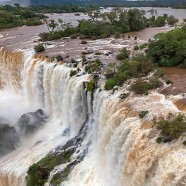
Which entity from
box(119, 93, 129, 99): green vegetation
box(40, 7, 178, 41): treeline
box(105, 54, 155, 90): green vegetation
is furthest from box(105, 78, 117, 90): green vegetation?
box(40, 7, 178, 41): treeline

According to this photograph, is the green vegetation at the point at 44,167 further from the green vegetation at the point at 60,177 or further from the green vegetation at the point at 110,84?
the green vegetation at the point at 110,84

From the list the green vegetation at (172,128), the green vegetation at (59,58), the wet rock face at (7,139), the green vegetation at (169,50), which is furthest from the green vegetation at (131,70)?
the wet rock face at (7,139)

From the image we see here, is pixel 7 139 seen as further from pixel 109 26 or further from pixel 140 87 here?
pixel 109 26

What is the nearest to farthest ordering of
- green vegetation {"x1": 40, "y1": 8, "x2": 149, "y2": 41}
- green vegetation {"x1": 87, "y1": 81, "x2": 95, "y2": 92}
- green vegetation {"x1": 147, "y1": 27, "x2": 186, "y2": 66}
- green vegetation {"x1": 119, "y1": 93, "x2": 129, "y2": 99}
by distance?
green vegetation {"x1": 119, "y1": 93, "x2": 129, "y2": 99}
green vegetation {"x1": 87, "y1": 81, "x2": 95, "y2": 92}
green vegetation {"x1": 147, "y1": 27, "x2": 186, "y2": 66}
green vegetation {"x1": 40, "y1": 8, "x2": 149, "y2": 41}

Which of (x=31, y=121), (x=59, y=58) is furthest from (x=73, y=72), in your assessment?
(x=31, y=121)

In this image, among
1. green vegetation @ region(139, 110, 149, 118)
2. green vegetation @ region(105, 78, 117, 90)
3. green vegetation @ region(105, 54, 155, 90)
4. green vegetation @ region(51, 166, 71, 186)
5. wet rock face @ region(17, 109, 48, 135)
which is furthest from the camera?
wet rock face @ region(17, 109, 48, 135)

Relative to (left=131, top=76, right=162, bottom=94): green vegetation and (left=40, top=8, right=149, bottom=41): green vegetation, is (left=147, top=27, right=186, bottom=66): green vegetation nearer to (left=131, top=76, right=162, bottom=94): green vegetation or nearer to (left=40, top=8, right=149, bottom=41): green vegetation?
(left=131, top=76, right=162, bottom=94): green vegetation
